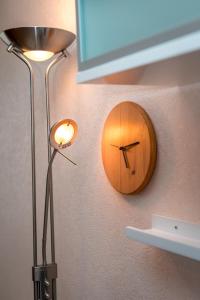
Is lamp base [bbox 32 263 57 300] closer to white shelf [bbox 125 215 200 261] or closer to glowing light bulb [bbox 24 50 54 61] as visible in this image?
white shelf [bbox 125 215 200 261]

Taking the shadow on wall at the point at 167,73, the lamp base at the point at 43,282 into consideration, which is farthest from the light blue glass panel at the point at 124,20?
the lamp base at the point at 43,282

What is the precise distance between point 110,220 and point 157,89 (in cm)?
57

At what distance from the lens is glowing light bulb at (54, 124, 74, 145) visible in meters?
1.80

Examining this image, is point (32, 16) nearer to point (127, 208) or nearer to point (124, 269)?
point (127, 208)

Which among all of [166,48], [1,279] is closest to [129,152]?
[166,48]

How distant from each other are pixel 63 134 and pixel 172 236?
58 centimetres

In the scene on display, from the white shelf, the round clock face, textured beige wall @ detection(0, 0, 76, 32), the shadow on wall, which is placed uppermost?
textured beige wall @ detection(0, 0, 76, 32)

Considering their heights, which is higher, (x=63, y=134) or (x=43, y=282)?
(x=63, y=134)

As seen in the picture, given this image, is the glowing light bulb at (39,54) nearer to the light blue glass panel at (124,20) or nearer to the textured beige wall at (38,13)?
the textured beige wall at (38,13)

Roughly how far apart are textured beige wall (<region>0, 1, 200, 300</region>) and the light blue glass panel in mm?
87

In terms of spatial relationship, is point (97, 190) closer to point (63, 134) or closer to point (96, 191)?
point (96, 191)

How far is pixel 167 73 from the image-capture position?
1.29 meters

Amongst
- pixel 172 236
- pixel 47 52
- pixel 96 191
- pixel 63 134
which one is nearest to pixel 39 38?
pixel 47 52

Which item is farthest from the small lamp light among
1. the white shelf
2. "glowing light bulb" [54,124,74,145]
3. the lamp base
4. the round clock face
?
the lamp base
